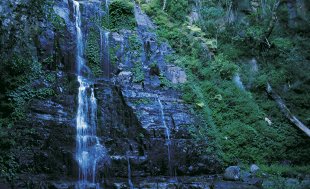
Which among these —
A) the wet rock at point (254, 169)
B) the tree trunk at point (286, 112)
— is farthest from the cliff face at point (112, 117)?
the tree trunk at point (286, 112)

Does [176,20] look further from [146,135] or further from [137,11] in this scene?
[146,135]

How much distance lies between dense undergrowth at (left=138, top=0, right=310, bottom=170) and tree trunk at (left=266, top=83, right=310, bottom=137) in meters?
0.22

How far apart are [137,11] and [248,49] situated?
23.3 ft

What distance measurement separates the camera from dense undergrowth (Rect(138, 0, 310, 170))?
538 inches

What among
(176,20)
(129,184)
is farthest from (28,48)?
(176,20)

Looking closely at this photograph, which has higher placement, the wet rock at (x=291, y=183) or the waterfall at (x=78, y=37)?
the waterfall at (x=78, y=37)

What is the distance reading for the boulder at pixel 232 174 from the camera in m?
11.2

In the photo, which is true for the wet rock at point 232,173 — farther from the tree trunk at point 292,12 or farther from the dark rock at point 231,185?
the tree trunk at point 292,12

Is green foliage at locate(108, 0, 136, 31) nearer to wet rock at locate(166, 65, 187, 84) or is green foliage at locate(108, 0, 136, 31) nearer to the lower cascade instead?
wet rock at locate(166, 65, 187, 84)

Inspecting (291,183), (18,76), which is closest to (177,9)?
(18,76)

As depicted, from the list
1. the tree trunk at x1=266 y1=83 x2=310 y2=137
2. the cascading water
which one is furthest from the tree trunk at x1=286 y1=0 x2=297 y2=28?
the cascading water

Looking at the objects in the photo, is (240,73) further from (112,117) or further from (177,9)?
(112,117)

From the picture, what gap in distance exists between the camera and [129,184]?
9961 millimetres

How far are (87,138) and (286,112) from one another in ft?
31.8
